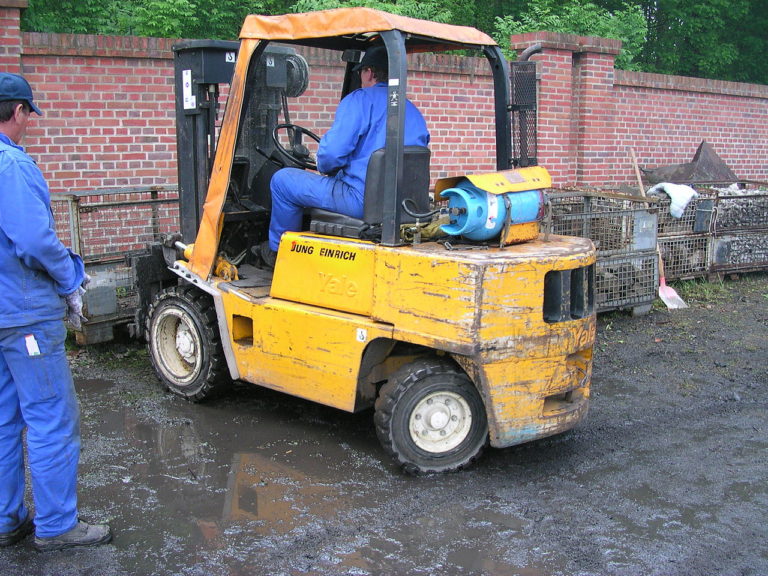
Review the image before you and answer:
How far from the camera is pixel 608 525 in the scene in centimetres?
445

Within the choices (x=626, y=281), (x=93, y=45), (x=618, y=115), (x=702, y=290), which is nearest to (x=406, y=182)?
(x=626, y=281)

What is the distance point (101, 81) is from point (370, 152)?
14.4ft

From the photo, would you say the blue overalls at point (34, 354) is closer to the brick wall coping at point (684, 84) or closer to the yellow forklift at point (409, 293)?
the yellow forklift at point (409, 293)

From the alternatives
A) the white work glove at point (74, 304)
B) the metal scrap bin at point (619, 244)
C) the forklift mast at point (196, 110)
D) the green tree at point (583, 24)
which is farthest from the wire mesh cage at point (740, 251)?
the white work glove at point (74, 304)

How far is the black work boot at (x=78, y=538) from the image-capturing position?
4.09 metres

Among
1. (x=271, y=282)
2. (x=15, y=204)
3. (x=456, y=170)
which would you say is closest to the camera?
(x=15, y=204)

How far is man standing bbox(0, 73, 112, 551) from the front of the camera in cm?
386

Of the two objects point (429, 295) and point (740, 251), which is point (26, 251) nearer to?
point (429, 295)

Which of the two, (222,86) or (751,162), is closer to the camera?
(222,86)

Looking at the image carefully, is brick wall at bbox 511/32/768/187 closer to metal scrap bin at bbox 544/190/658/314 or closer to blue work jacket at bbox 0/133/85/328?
metal scrap bin at bbox 544/190/658/314

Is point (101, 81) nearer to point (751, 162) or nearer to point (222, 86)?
point (222, 86)

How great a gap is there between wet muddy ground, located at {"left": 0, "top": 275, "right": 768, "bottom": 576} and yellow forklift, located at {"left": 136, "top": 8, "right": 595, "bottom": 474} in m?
0.37

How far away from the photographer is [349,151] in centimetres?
514

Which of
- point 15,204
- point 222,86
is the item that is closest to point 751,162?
point 222,86
